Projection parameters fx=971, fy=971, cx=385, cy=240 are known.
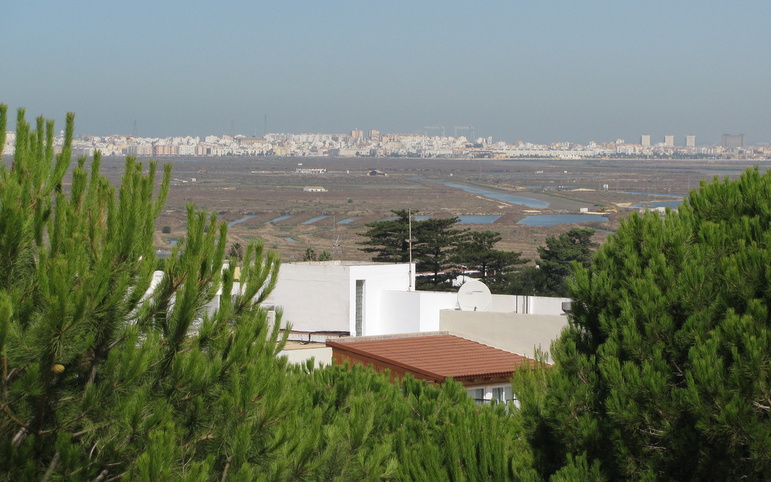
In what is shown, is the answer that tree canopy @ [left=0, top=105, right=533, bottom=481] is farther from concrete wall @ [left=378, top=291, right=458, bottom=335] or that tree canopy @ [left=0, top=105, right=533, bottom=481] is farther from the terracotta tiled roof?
concrete wall @ [left=378, top=291, right=458, bottom=335]

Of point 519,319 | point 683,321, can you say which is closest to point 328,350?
point 519,319

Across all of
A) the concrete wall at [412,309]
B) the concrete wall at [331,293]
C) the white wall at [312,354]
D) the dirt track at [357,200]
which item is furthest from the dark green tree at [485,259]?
the white wall at [312,354]

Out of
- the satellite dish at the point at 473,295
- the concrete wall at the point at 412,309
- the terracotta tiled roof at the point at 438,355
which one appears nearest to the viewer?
the terracotta tiled roof at the point at 438,355

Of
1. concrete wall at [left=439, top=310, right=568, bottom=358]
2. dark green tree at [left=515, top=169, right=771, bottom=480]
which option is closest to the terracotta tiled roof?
concrete wall at [left=439, top=310, right=568, bottom=358]

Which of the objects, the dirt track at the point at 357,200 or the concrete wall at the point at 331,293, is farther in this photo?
the dirt track at the point at 357,200

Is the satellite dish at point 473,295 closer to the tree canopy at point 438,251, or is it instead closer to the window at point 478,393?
the window at point 478,393

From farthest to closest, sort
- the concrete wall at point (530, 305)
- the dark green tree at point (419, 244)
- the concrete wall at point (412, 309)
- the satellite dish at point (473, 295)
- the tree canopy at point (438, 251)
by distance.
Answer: the tree canopy at point (438, 251), the dark green tree at point (419, 244), the concrete wall at point (412, 309), the concrete wall at point (530, 305), the satellite dish at point (473, 295)

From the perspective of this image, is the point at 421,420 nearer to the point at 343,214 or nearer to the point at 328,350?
the point at 328,350
